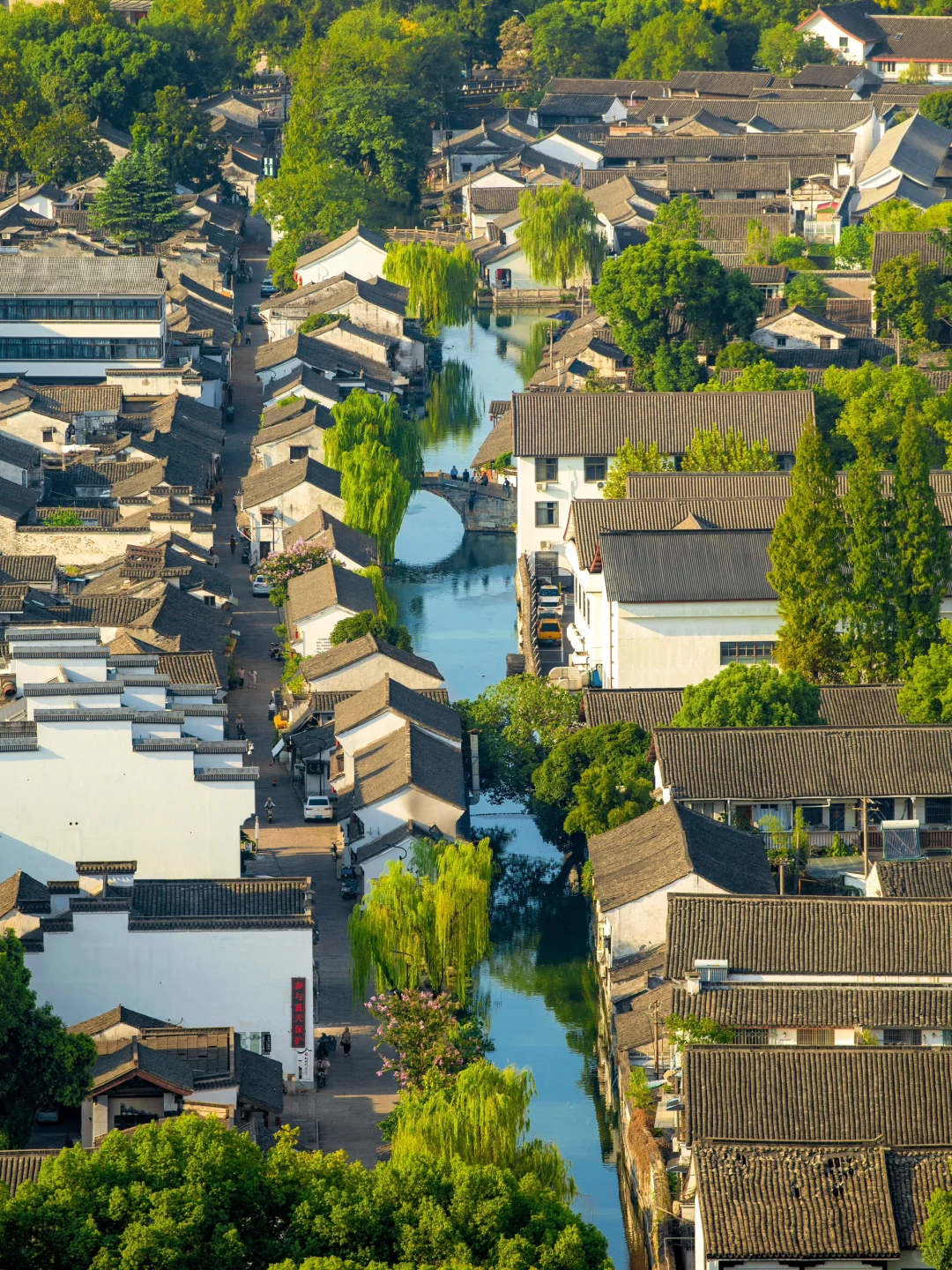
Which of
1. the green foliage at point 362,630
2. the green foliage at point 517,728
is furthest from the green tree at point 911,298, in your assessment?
the green foliage at point 517,728

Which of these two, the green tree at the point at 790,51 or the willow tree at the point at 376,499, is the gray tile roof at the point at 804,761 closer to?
the willow tree at the point at 376,499

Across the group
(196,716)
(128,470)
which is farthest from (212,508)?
(196,716)

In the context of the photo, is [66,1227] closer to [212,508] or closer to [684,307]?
[212,508]

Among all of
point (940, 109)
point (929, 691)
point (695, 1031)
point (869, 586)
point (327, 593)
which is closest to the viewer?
point (695, 1031)

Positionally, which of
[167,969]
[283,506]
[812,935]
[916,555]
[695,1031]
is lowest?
[695,1031]

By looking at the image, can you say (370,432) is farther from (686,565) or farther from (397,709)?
(397,709)

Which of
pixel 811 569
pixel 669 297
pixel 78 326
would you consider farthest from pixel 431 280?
pixel 811 569
